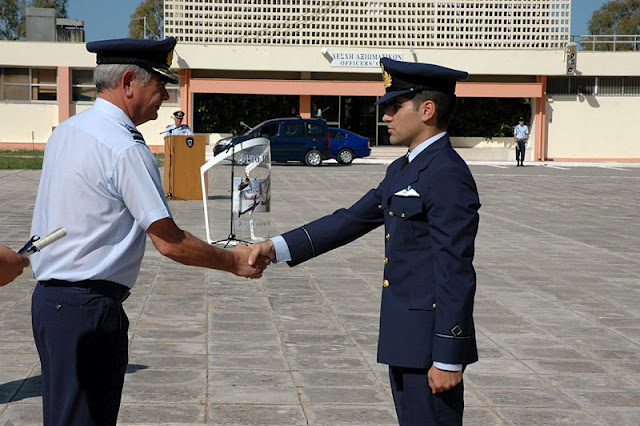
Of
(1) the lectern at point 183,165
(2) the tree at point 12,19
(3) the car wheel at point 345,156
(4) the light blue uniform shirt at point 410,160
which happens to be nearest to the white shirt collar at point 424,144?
(4) the light blue uniform shirt at point 410,160

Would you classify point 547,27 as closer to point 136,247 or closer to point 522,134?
point 522,134

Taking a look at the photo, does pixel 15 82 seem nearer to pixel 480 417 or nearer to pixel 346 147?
pixel 346 147

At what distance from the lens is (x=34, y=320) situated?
3.62m

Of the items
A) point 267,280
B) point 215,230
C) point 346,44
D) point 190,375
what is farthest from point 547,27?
point 190,375

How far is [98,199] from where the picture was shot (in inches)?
137

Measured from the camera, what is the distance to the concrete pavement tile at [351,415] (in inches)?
219

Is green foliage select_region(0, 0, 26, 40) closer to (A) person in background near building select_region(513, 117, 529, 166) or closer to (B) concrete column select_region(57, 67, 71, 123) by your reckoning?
(B) concrete column select_region(57, 67, 71, 123)

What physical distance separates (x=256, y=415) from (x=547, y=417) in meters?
1.61

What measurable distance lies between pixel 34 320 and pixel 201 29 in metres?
43.2

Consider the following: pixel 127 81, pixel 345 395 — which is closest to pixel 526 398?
pixel 345 395

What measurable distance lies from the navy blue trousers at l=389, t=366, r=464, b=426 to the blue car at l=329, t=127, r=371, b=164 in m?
34.9

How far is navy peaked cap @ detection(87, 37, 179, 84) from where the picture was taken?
3.64 meters

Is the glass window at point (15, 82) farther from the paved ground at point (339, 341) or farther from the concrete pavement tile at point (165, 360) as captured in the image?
the concrete pavement tile at point (165, 360)

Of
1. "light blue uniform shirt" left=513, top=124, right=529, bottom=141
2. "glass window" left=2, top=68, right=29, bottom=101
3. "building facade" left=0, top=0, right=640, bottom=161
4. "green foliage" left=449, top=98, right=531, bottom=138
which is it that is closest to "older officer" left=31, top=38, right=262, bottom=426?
Answer: "light blue uniform shirt" left=513, top=124, right=529, bottom=141
